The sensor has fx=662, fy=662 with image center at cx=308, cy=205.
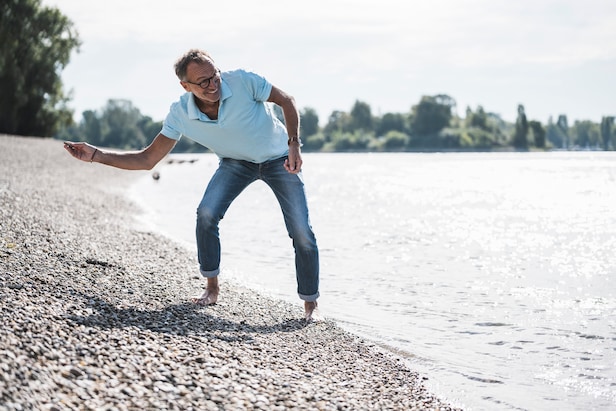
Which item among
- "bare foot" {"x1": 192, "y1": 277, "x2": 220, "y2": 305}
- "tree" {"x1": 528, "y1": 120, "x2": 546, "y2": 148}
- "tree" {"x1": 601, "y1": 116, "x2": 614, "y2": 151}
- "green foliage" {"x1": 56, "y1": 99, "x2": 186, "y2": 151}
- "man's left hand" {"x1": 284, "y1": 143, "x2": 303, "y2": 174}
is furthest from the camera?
"tree" {"x1": 601, "y1": 116, "x2": 614, "y2": 151}

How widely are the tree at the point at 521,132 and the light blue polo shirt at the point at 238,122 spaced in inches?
6081

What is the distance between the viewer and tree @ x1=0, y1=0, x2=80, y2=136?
1891 inches

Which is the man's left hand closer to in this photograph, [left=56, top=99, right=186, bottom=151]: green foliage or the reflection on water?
the reflection on water

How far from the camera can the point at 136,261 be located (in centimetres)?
944

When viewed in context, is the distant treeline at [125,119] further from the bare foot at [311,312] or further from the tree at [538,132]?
the bare foot at [311,312]

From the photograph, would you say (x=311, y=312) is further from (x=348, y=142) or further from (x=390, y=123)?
(x=390, y=123)

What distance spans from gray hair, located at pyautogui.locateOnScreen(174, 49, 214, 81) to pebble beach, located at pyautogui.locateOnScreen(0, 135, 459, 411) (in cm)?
212

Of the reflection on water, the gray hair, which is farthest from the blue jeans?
the reflection on water

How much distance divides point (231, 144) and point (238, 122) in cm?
28

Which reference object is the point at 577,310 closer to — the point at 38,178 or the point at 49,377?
the point at 49,377

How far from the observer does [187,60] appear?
18.6 feet

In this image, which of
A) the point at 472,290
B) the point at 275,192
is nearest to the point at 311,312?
the point at 275,192

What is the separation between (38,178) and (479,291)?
18511 mm

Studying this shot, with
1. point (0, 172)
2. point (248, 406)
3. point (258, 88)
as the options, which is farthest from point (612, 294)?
point (0, 172)
